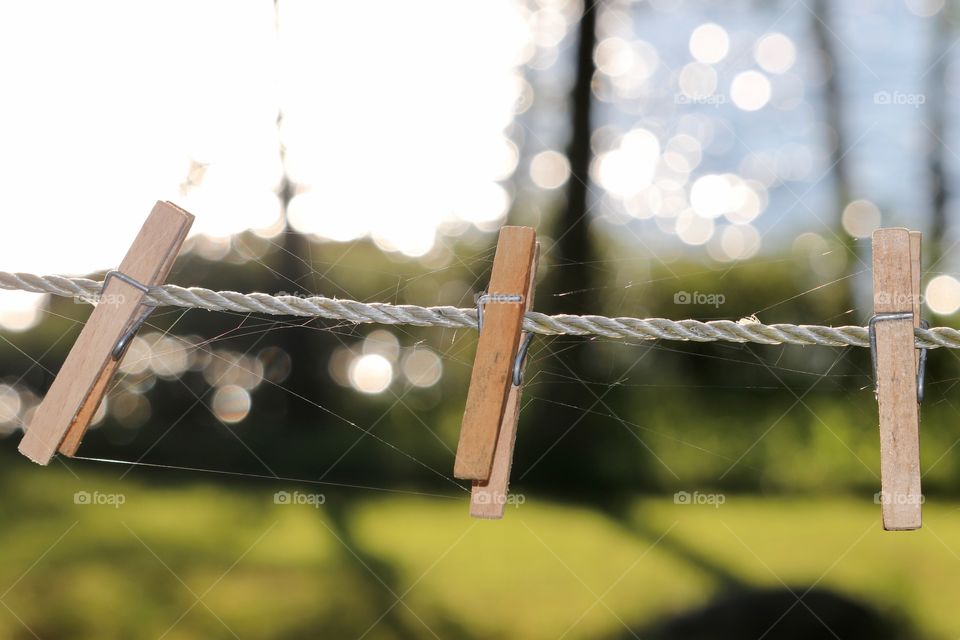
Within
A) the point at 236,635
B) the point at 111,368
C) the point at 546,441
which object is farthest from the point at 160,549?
the point at 111,368

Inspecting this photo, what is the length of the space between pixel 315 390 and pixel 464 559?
99.5 inches

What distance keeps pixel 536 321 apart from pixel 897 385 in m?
0.76

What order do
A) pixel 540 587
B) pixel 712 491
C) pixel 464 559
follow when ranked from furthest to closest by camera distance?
1. pixel 712 491
2. pixel 464 559
3. pixel 540 587

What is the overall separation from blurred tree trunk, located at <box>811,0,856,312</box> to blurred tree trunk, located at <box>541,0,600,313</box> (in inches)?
90.5

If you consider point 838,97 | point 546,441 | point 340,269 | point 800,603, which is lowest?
point 800,603

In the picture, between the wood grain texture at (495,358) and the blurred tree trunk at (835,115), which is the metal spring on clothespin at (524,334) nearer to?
the wood grain texture at (495,358)

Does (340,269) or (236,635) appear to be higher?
(340,269)

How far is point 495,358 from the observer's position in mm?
1511

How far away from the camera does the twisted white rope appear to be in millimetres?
1601

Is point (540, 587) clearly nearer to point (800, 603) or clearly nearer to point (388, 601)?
point (388, 601)

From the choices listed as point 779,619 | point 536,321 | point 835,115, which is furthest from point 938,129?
point 536,321

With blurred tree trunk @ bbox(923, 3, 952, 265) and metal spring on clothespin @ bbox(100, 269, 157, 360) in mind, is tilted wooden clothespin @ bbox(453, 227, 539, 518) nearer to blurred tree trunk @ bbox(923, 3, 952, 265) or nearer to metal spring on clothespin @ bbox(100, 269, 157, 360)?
metal spring on clothespin @ bbox(100, 269, 157, 360)

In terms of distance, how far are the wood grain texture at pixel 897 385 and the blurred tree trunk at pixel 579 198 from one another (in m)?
4.55

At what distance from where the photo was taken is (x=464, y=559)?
4.97m
